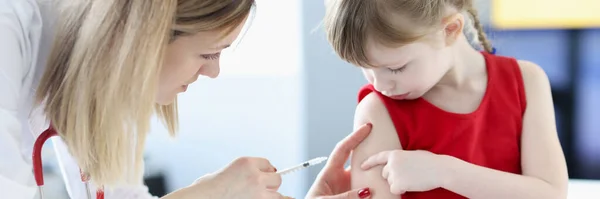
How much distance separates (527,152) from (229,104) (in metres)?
2.01

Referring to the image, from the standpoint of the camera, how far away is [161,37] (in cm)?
109

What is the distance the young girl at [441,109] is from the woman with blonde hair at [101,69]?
0.75 ft

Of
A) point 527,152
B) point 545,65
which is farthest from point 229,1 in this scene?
point 545,65

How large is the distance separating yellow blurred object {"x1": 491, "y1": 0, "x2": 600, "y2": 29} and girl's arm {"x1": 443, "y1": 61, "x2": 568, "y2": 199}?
1055mm

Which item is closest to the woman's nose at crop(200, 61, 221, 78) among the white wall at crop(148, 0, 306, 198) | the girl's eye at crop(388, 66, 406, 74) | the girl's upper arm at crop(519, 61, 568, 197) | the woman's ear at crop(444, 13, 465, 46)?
the girl's eye at crop(388, 66, 406, 74)

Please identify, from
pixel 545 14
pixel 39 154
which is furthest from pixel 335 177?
pixel 545 14

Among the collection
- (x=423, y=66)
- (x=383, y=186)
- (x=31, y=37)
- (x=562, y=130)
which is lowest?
(x=562, y=130)

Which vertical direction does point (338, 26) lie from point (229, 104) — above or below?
above

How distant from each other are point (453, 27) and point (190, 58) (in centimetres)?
46

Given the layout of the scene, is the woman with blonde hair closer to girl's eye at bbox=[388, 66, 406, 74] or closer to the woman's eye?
the woman's eye

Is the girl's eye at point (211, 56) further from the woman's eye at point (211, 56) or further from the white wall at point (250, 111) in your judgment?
the white wall at point (250, 111)

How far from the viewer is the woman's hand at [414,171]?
1.29 metres

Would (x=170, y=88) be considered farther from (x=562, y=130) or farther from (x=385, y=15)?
(x=562, y=130)

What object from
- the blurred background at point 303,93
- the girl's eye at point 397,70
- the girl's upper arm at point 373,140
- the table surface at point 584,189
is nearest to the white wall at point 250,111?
the blurred background at point 303,93
